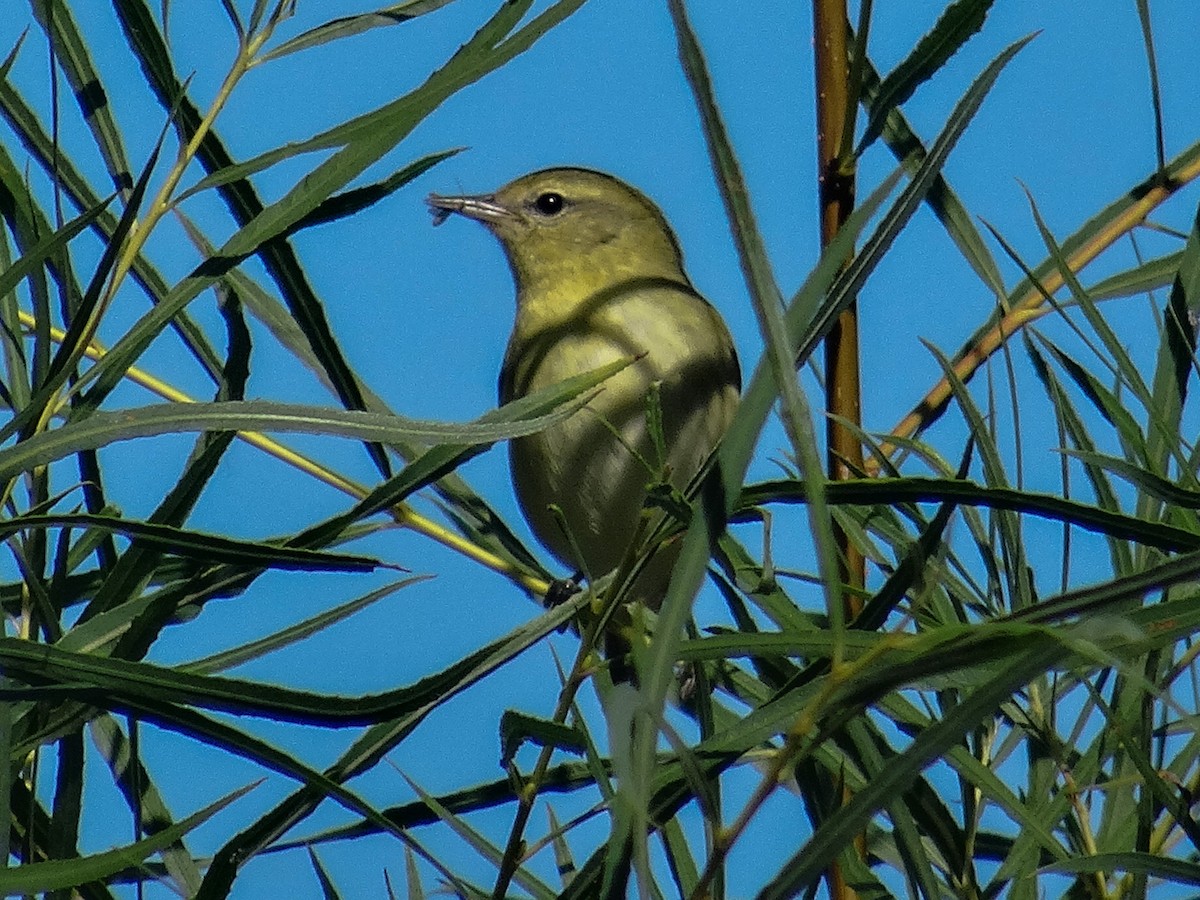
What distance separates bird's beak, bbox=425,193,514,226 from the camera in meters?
3.46

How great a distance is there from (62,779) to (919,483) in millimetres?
633

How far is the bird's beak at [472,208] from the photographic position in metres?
3.46

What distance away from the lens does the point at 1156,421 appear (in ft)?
4.18

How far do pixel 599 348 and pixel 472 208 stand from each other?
70cm

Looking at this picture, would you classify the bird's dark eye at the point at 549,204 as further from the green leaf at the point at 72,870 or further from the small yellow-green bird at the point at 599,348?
the green leaf at the point at 72,870

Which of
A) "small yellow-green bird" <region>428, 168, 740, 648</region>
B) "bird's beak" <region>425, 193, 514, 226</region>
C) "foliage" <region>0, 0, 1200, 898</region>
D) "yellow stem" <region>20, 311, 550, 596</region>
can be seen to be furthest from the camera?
"bird's beak" <region>425, 193, 514, 226</region>

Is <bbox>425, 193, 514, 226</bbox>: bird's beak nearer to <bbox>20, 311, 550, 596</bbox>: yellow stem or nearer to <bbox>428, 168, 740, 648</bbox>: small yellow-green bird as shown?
<bbox>428, 168, 740, 648</bbox>: small yellow-green bird

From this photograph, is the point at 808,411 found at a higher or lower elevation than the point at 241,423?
lower

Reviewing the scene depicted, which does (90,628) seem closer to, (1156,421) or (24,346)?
(24,346)

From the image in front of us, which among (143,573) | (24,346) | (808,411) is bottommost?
(808,411)

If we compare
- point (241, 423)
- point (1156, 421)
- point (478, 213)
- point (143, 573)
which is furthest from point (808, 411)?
point (478, 213)

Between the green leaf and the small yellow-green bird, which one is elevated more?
the small yellow-green bird

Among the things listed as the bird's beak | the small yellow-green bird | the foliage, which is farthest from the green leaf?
the bird's beak

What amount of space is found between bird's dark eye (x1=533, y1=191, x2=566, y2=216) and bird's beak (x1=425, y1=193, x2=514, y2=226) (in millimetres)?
61
